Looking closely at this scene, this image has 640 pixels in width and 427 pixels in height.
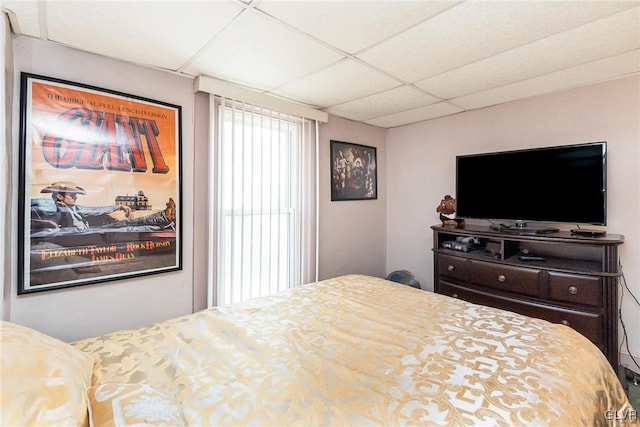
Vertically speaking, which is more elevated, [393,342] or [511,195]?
[511,195]

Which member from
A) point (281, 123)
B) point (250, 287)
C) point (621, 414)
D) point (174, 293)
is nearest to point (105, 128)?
point (174, 293)

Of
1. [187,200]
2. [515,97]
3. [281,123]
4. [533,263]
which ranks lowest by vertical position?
[533,263]

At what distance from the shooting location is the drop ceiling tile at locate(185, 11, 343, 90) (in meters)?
1.65

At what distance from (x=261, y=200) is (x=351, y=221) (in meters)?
1.30

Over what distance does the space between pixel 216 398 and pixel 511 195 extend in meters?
2.82

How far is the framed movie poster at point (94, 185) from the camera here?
1688 millimetres

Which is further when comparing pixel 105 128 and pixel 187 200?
pixel 187 200

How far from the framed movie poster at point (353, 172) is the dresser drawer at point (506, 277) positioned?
4.93ft

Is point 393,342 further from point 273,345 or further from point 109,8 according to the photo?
point 109,8

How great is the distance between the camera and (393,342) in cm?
136

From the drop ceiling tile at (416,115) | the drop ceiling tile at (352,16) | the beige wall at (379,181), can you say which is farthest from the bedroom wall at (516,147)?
the drop ceiling tile at (352,16)

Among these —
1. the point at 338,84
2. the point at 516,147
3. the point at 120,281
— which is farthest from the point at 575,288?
the point at 120,281

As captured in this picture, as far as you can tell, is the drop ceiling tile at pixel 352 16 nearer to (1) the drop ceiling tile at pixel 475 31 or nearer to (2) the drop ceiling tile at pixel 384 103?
(1) the drop ceiling tile at pixel 475 31

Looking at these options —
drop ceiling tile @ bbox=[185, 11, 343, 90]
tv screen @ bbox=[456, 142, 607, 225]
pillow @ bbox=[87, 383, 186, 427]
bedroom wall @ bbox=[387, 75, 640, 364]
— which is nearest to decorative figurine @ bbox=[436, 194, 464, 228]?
tv screen @ bbox=[456, 142, 607, 225]
